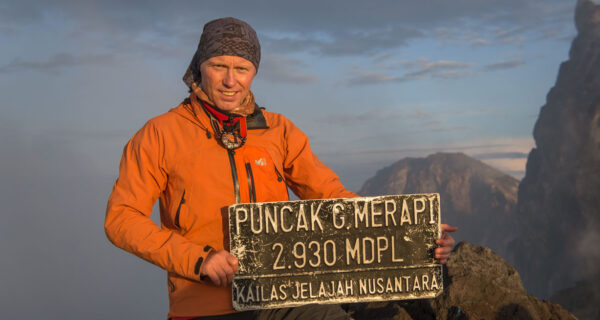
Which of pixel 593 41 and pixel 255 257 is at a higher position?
pixel 593 41

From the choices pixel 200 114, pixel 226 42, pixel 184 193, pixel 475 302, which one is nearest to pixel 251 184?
pixel 184 193

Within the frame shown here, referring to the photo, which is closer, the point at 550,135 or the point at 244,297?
the point at 244,297

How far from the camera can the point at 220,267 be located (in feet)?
10.8

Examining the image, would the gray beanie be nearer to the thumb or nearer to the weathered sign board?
the weathered sign board

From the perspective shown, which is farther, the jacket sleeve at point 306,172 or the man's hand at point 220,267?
the jacket sleeve at point 306,172

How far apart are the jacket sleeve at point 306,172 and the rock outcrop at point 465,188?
112304 millimetres

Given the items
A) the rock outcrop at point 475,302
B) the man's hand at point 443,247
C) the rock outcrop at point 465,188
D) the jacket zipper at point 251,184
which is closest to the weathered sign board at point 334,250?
the man's hand at point 443,247

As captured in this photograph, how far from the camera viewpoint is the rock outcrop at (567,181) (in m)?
71.4

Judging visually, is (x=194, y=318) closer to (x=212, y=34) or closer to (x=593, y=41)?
(x=212, y=34)

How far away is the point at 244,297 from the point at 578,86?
324ft

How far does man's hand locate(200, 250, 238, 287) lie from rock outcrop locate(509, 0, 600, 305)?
2614 inches

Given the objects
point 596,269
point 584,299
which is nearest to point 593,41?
point 596,269

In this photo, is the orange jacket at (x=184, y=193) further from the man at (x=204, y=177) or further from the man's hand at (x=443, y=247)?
the man's hand at (x=443, y=247)

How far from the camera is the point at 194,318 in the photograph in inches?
136
